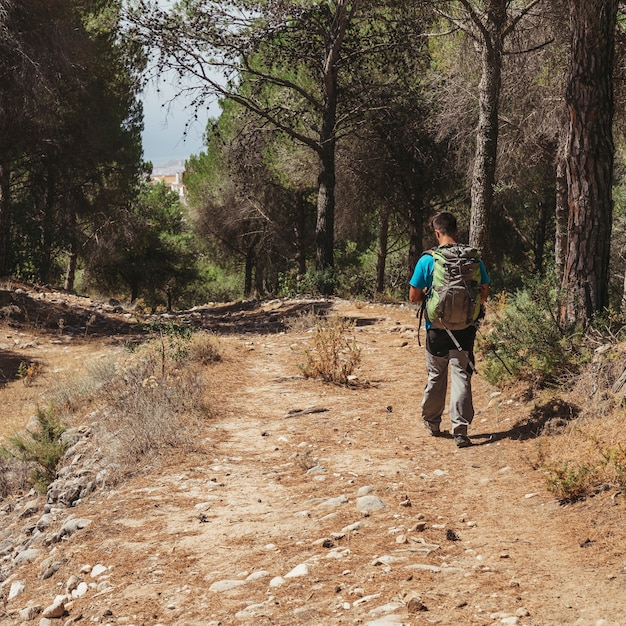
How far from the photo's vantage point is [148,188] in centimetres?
3875

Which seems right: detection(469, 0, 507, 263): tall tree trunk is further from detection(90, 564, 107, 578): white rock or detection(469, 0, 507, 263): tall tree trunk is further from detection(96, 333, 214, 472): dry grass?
detection(90, 564, 107, 578): white rock

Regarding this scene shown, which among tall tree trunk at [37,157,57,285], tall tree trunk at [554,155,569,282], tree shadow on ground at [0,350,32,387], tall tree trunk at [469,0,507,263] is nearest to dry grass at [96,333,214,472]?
tree shadow on ground at [0,350,32,387]

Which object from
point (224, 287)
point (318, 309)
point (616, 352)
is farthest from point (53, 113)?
point (224, 287)

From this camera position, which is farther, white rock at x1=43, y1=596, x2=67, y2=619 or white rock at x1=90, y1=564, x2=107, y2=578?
white rock at x1=90, y1=564, x2=107, y2=578

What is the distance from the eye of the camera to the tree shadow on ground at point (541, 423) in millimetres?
6289

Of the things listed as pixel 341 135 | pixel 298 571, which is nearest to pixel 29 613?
pixel 298 571

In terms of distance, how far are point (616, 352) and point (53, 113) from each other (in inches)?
724

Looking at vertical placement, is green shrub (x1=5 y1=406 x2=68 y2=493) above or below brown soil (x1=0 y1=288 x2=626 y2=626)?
below

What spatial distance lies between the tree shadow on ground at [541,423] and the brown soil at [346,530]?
2.2 inches

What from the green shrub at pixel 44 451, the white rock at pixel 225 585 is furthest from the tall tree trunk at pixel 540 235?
the white rock at pixel 225 585

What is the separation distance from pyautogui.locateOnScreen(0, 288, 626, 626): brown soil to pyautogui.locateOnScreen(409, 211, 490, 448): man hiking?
1.02 ft

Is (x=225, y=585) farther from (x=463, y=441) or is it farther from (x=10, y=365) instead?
(x=10, y=365)

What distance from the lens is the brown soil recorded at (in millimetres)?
3637

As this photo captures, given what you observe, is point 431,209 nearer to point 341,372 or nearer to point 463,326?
point 341,372
